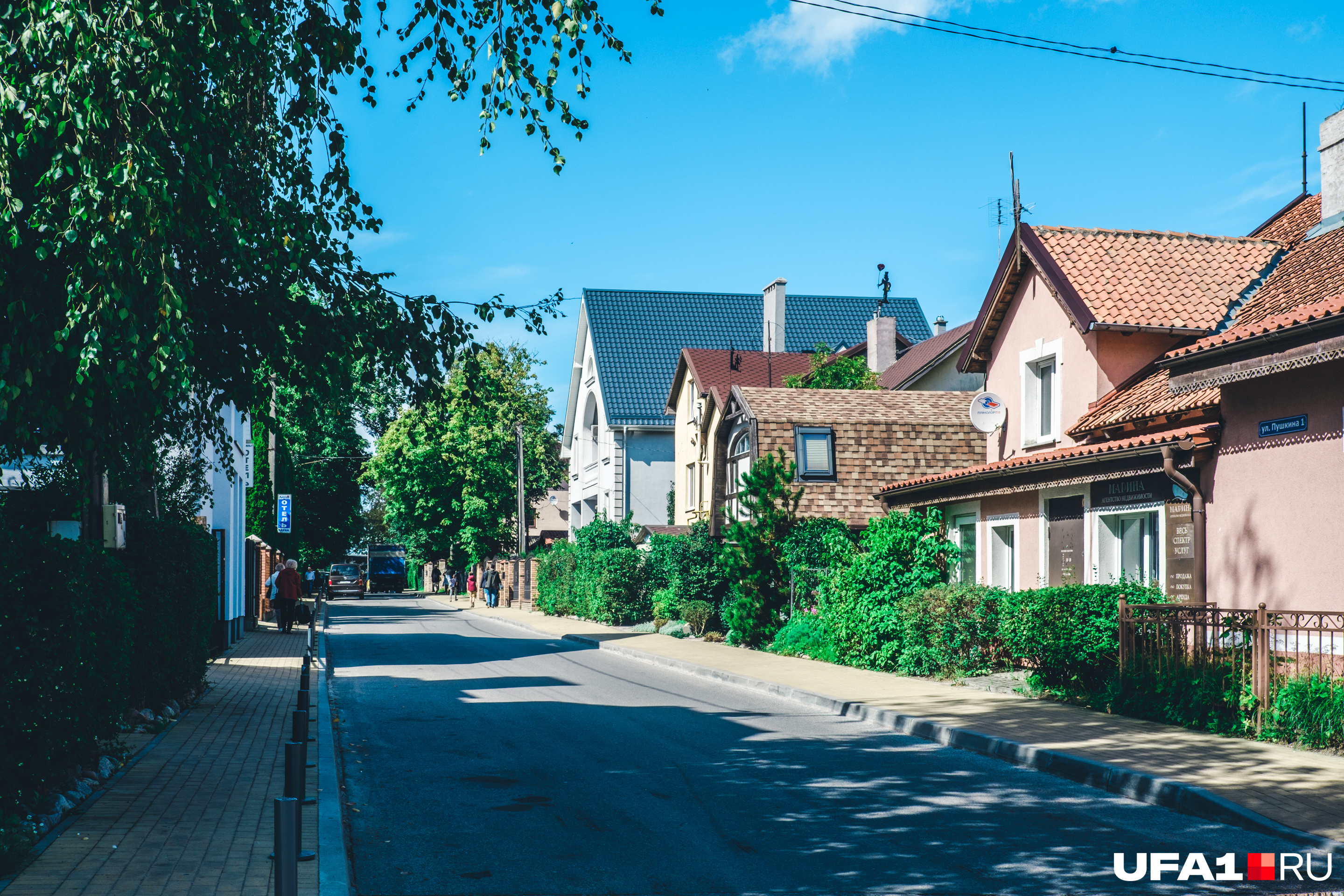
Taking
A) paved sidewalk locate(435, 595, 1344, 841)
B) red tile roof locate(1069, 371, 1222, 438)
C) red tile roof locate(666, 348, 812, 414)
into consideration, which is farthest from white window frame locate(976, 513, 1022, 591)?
red tile roof locate(666, 348, 812, 414)

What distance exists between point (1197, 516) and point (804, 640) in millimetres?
9374

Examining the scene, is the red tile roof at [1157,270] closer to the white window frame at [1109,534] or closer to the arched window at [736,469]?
the white window frame at [1109,534]

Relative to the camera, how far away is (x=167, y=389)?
7.65m

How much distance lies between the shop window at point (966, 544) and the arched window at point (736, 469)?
370 inches

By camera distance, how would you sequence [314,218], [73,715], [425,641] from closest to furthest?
[73,715] < [314,218] < [425,641]

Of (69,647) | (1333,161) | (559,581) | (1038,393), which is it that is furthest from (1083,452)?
(559,581)

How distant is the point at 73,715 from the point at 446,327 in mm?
4245

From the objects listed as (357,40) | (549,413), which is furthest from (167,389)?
(549,413)

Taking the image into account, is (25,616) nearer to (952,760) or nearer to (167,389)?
(167,389)

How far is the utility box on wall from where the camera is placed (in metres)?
11.7

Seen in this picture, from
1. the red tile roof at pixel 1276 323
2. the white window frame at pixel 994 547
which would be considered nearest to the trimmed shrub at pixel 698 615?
the white window frame at pixel 994 547

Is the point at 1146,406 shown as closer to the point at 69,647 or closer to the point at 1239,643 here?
the point at 1239,643

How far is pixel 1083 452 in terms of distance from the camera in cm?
1578

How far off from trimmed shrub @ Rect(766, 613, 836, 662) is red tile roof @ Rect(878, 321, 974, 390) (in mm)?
13935
